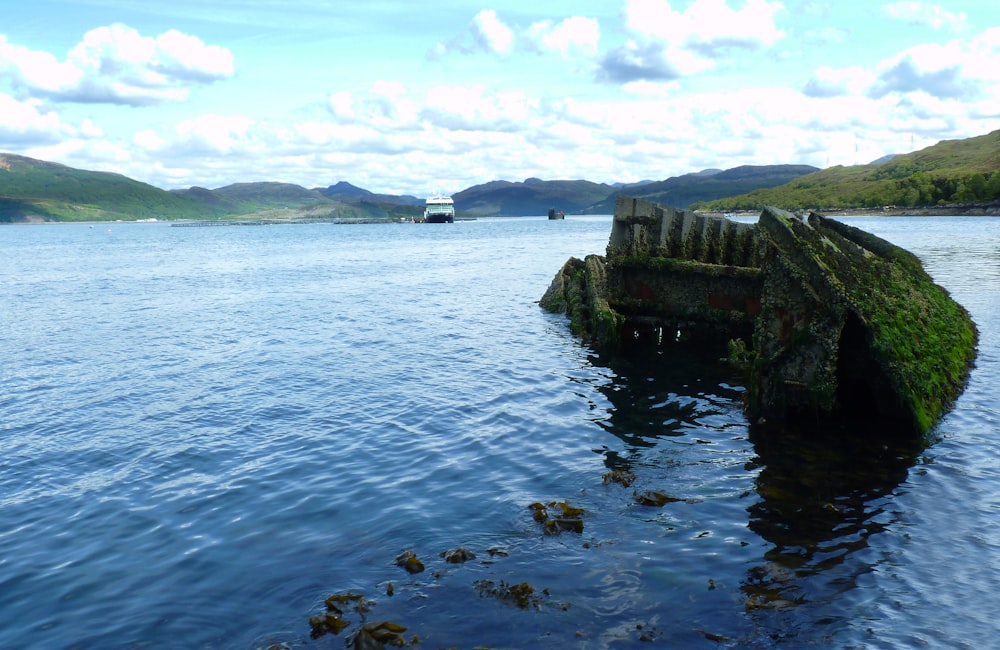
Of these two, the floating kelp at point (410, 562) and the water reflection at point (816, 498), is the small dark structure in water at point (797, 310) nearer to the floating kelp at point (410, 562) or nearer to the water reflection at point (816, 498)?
the water reflection at point (816, 498)

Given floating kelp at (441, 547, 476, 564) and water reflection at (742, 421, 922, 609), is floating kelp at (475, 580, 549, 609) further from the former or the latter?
water reflection at (742, 421, 922, 609)

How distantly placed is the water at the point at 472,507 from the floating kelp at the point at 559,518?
0.17 meters

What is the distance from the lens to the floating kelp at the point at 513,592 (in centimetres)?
833

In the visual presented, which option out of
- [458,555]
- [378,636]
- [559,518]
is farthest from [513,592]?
[559,518]

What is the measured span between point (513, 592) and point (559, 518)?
7.11 ft

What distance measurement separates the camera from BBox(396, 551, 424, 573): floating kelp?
9211 millimetres

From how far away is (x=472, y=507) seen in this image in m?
11.3

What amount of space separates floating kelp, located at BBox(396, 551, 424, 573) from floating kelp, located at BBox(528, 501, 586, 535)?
1914 millimetres

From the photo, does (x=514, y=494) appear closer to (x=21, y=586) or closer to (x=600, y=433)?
(x=600, y=433)

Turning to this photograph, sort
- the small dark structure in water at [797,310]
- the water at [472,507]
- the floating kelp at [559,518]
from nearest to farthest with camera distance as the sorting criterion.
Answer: the water at [472,507]
the floating kelp at [559,518]
the small dark structure in water at [797,310]

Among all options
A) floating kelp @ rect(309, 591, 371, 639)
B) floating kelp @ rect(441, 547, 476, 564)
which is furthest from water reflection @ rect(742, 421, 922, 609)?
floating kelp @ rect(309, 591, 371, 639)

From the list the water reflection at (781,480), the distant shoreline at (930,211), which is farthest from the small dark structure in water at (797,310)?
the distant shoreline at (930,211)

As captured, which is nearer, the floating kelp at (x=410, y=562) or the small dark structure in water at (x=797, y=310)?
the floating kelp at (x=410, y=562)

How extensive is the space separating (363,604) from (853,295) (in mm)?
10092
